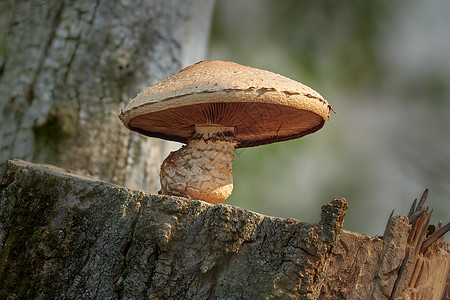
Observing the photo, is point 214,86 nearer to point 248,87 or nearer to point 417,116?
point 248,87

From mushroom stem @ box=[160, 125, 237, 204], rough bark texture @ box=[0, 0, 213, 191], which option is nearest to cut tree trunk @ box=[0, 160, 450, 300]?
mushroom stem @ box=[160, 125, 237, 204]

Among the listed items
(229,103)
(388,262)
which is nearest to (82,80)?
(229,103)

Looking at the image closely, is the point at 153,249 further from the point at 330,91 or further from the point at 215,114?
the point at 330,91

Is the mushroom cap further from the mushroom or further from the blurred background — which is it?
the blurred background

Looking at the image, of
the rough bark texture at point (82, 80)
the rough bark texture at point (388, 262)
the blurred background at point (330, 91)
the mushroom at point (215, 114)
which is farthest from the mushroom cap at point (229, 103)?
the blurred background at point (330, 91)

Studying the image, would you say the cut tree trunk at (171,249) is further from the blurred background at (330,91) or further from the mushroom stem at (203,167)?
the blurred background at (330,91)
